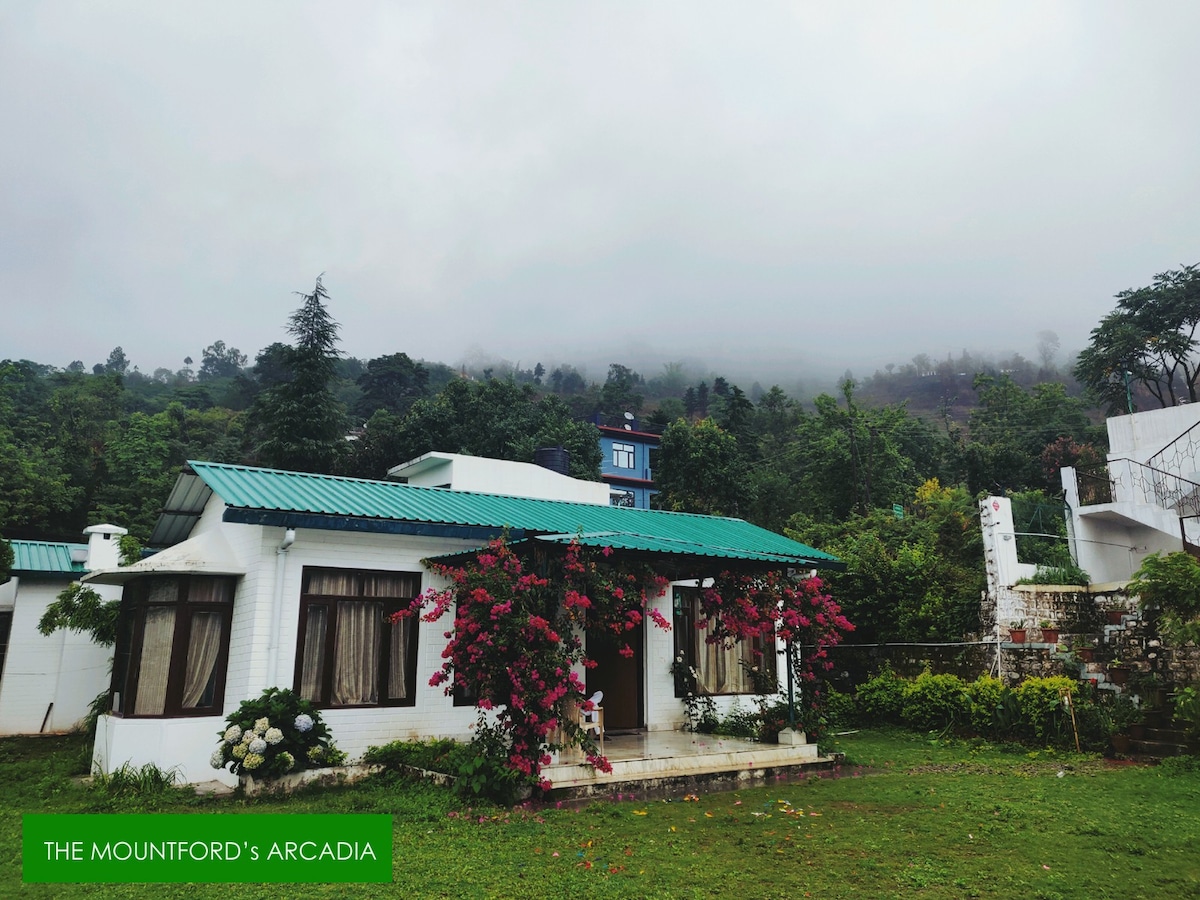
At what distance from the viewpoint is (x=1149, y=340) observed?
31.8 m

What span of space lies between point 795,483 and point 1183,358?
686 inches

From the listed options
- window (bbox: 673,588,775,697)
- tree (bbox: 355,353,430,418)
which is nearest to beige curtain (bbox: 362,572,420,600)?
window (bbox: 673,588,775,697)

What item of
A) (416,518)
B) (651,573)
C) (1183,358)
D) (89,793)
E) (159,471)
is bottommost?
(89,793)

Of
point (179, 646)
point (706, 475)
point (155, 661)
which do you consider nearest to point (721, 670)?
point (179, 646)

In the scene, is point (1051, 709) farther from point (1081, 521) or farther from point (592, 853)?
point (592, 853)

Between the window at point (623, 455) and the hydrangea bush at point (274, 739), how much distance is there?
126 feet

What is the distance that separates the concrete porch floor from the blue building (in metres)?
34.7

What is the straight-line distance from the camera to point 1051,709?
12.2m

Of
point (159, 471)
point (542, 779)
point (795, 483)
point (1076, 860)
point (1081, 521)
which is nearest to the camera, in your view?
point (1076, 860)

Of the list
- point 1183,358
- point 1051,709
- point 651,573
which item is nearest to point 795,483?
point 1183,358

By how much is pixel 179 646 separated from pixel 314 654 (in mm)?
1600

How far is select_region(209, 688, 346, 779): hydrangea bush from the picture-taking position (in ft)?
28.7

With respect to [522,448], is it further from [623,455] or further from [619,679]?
[619,679]

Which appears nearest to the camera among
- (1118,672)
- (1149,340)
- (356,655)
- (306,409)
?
(356,655)
